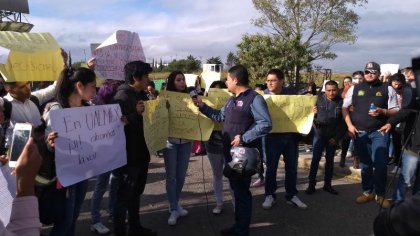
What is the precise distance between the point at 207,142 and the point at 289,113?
1197 mm

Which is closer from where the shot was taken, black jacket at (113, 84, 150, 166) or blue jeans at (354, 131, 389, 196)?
black jacket at (113, 84, 150, 166)

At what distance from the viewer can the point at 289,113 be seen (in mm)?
5324

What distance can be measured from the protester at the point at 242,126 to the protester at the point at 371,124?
2.03 m

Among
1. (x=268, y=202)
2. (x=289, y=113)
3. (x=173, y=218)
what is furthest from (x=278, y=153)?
(x=173, y=218)

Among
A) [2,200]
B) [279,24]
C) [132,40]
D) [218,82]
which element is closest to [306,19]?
[279,24]

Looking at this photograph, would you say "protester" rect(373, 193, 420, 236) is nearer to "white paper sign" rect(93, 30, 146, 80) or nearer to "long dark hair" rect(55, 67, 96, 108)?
"long dark hair" rect(55, 67, 96, 108)

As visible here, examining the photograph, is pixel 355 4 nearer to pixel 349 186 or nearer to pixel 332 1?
pixel 332 1

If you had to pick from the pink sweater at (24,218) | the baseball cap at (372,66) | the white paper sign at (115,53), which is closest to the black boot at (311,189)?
the baseball cap at (372,66)

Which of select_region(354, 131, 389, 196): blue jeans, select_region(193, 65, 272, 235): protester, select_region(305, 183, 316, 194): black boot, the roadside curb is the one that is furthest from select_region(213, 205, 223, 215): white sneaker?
the roadside curb

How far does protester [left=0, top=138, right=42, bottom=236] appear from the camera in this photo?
1708mm

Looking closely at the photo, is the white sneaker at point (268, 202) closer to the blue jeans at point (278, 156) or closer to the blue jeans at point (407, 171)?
the blue jeans at point (278, 156)

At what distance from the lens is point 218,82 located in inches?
295

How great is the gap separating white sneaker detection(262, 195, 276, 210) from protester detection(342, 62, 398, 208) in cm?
122

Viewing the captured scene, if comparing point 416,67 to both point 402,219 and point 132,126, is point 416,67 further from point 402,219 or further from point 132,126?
point 132,126
